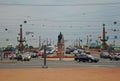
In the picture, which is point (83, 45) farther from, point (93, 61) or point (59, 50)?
point (93, 61)

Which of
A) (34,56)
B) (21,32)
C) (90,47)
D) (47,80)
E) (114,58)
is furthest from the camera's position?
(90,47)

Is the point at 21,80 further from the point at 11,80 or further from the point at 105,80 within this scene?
the point at 105,80

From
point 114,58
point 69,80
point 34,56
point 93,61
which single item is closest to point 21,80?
point 69,80

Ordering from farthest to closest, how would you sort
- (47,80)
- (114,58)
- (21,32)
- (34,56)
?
(21,32), (34,56), (114,58), (47,80)

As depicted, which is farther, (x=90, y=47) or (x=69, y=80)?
(x=90, y=47)

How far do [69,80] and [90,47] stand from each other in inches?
6209

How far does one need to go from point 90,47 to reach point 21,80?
158m

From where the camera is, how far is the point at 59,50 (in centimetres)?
8631

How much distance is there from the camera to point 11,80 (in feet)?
80.6

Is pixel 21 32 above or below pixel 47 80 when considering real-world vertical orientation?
above

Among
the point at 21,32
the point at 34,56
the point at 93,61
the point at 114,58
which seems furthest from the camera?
the point at 21,32

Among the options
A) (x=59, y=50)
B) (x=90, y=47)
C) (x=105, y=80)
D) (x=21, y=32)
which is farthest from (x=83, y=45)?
(x=105, y=80)

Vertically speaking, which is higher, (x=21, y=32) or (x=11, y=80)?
(x=21, y=32)

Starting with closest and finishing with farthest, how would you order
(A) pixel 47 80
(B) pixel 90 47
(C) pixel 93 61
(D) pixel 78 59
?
(A) pixel 47 80 < (C) pixel 93 61 < (D) pixel 78 59 < (B) pixel 90 47
